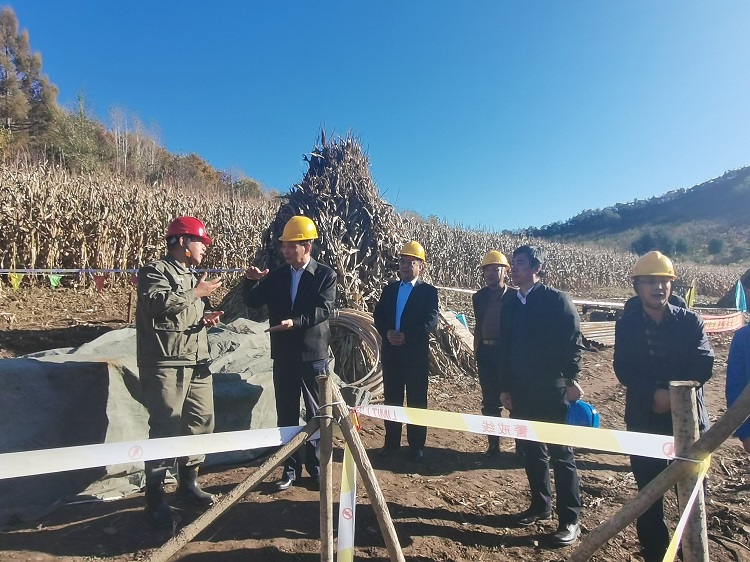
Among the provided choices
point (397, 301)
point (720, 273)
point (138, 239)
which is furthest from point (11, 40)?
point (720, 273)

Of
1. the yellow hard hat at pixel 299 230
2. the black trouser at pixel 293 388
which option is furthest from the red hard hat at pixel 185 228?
the black trouser at pixel 293 388

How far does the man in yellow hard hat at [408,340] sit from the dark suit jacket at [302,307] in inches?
42.2

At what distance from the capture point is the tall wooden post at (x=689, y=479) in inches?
73.9

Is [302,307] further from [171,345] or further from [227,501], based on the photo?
[227,501]

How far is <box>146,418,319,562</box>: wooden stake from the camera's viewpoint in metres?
2.09

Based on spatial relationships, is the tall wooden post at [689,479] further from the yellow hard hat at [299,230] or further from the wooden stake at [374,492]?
the yellow hard hat at [299,230]

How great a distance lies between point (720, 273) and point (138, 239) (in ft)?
124

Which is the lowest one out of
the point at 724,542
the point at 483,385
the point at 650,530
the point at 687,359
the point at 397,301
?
the point at 724,542

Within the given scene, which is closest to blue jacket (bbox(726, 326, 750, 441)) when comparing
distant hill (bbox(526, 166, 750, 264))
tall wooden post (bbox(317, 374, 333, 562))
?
tall wooden post (bbox(317, 374, 333, 562))

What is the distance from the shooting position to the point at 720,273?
33906mm

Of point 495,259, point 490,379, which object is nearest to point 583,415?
point 490,379

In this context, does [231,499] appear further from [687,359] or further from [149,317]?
[687,359]

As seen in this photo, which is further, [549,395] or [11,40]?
[11,40]

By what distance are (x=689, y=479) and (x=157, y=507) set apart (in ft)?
10.4
